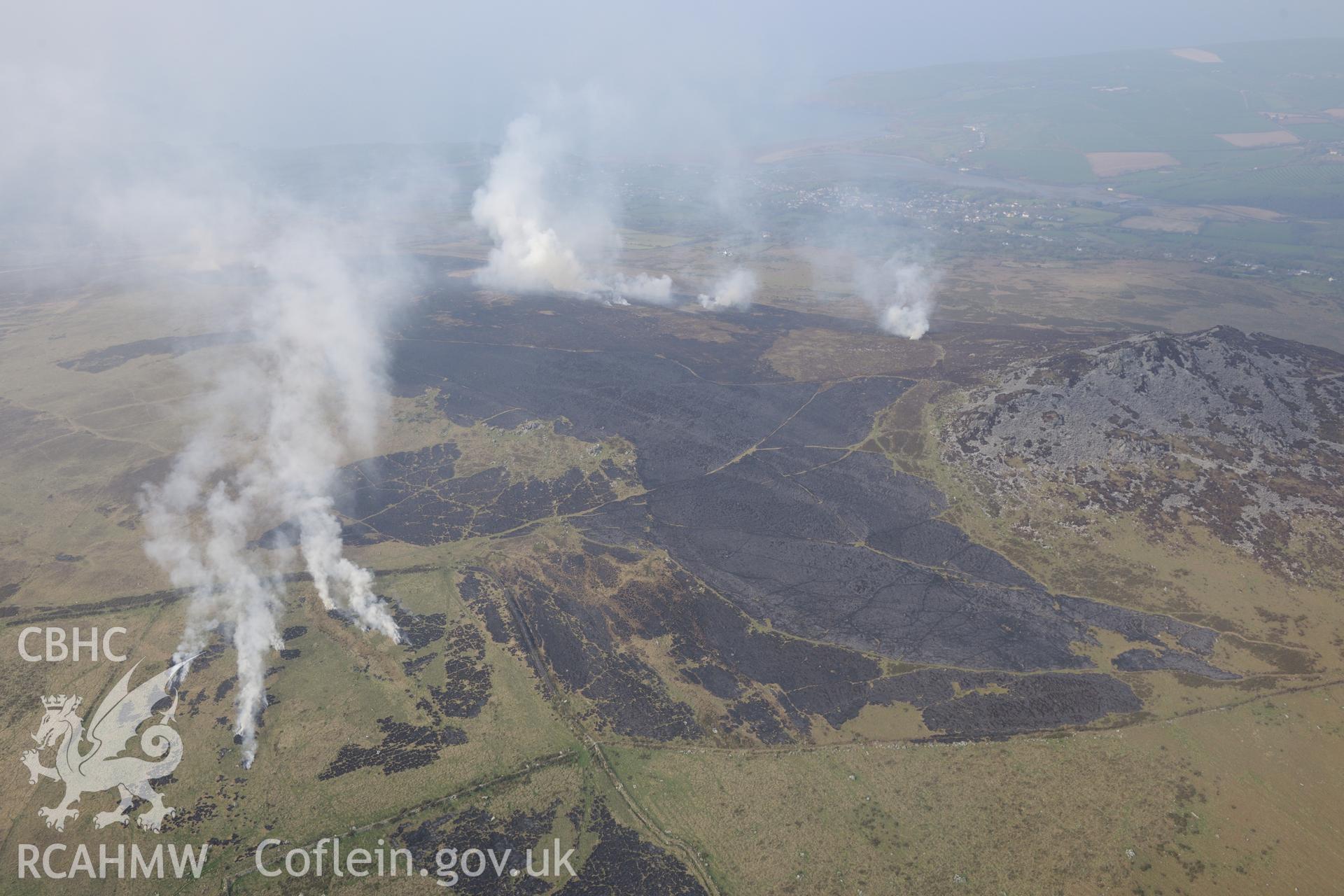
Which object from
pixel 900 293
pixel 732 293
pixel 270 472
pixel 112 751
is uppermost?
pixel 732 293

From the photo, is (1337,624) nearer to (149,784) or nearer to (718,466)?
(718,466)

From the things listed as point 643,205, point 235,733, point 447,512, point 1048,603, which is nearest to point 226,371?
point 447,512

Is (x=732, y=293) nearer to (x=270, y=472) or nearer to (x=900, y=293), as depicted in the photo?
(x=900, y=293)

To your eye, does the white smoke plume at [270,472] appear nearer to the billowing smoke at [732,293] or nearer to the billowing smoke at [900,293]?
the billowing smoke at [732,293]

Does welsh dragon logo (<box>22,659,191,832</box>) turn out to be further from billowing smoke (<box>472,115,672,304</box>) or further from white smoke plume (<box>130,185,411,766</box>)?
billowing smoke (<box>472,115,672,304</box>)

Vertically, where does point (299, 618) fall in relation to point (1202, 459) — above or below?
below

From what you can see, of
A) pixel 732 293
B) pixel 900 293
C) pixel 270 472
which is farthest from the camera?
pixel 900 293

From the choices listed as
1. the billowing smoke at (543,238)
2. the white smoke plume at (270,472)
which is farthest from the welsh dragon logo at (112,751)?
the billowing smoke at (543,238)

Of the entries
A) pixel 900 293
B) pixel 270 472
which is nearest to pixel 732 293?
pixel 900 293
